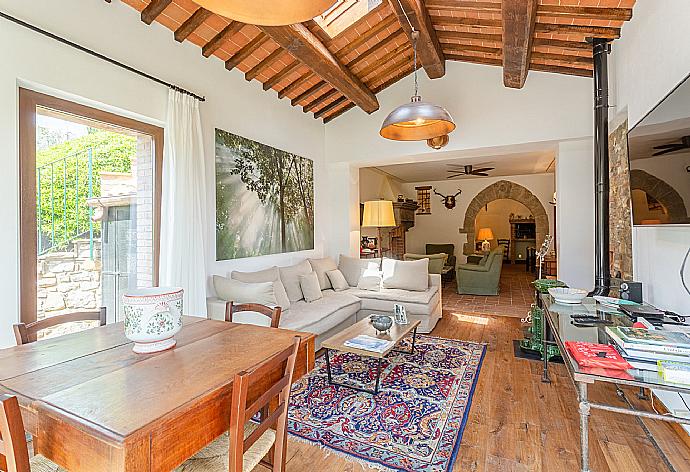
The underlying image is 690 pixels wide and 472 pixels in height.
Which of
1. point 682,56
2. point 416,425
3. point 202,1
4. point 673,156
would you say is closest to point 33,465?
point 202,1

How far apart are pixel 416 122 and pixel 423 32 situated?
42.1 inches

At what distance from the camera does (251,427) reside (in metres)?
1.56

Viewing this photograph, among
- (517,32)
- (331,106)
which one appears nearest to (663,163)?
(517,32)

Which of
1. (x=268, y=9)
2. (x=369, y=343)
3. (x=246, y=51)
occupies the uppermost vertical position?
(x=246, y=51)

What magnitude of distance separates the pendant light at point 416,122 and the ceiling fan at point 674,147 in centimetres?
127

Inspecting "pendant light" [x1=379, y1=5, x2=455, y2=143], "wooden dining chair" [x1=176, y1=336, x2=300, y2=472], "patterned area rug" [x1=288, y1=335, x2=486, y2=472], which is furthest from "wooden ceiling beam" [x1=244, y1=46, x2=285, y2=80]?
"wooden dining chair" [x1=176, y1=336, x2=300, y2=472]

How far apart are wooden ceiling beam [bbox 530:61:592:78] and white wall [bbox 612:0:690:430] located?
102 cm

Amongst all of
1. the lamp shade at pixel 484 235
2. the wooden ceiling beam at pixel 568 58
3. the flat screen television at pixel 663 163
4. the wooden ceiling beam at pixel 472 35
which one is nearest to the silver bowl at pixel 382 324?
the flat screen television at pixel 663 163

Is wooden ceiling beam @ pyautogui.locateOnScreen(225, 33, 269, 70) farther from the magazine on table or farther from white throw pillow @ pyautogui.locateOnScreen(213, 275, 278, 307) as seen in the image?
the magazine on table

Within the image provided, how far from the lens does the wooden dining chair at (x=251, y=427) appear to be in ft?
3.75

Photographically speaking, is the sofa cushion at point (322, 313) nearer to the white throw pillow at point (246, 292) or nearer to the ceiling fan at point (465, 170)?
the white throw pillow at point (246, 292)

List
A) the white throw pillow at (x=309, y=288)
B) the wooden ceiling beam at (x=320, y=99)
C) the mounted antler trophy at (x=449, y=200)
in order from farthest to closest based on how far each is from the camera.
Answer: the mounted antler trophy at (x=449, y=200), the wooden ceiling beam at (x=320, y=99), the white throw pillow at (x=309, y=288)

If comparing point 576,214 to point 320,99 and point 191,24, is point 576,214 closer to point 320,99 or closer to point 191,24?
point 320,99

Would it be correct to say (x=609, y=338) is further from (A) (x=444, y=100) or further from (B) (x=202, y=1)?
(A) (x=444, y=100)
